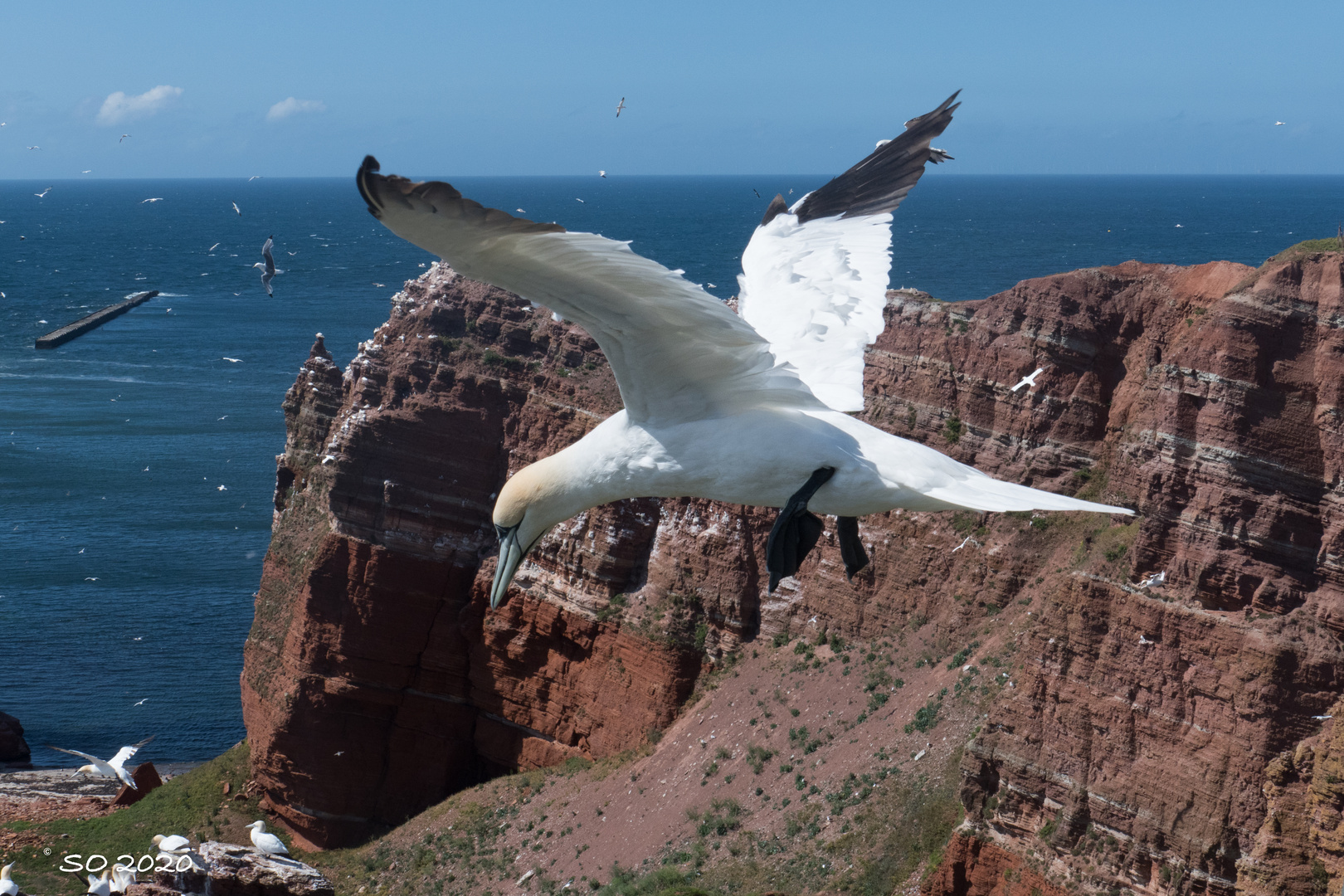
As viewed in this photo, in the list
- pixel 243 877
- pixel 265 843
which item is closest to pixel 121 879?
pixel 243 877

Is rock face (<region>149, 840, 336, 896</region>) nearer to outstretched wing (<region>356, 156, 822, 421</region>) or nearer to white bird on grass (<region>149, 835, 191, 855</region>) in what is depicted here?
white bird on grass (<region>149, 835, 191, 855</region>)

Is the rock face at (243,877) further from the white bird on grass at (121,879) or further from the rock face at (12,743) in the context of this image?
the rock face at (12,743)

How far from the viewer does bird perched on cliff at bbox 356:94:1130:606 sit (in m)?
6.61

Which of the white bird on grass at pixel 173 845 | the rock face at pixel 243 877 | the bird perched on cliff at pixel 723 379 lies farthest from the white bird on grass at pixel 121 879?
the bird perched on cliff at pixel 723 379

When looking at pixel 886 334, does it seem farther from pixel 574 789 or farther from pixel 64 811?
pixel 64 811

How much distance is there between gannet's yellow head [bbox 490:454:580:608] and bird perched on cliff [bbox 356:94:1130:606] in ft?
0.04

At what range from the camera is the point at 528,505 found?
858 centimetres

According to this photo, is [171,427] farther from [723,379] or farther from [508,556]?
[723,379]

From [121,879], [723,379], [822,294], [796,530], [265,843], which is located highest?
[822,294]

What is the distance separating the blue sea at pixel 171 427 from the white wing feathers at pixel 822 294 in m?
35.7

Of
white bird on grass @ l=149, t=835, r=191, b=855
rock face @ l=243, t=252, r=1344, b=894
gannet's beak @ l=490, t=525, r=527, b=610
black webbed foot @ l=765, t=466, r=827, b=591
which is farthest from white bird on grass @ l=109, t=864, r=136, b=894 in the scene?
black webbed foot @ l=765, t=466, r=827, b=591

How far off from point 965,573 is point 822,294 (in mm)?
17642

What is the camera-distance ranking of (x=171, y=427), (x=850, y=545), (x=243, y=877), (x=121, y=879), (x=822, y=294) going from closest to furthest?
(x=850, y=545), (x=822, y=294), (x=121, y=879), (x=243, y=877), (x=171, y=427)

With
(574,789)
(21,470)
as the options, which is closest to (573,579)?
(574,789)
